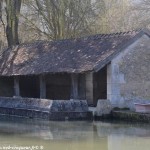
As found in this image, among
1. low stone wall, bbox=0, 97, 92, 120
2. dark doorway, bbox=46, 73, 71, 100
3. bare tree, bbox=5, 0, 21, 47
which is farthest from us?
bare tree, bbox=5, 0, 21, 47

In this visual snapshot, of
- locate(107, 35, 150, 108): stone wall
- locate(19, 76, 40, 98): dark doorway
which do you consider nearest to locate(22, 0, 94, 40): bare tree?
locate(19, 76, 40, 98): dark doorway

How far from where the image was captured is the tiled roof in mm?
21344

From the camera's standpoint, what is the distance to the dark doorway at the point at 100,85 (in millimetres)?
23062

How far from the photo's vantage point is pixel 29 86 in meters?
27.5

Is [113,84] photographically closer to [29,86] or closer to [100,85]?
[100,85]

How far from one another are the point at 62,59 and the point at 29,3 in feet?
29.1

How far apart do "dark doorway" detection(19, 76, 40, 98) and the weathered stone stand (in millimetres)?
7337

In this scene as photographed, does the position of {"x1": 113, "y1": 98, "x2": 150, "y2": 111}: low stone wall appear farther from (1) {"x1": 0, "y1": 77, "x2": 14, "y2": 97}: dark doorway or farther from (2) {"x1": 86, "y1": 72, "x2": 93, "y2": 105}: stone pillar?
(1) {"x1": 0, "y1": 77, "x2": 14, "y2": 97}: dark doorway

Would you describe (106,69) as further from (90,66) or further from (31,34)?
(31,34)

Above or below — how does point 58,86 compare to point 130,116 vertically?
above

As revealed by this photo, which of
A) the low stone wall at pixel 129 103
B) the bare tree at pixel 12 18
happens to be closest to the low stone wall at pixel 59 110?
the low stone wall at pixel 129 103

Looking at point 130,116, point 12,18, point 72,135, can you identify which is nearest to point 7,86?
point 12,18

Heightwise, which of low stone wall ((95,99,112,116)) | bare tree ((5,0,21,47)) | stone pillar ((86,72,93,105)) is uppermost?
bare tree ((5,0,21,47))

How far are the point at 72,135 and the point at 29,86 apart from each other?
12.0 metres
